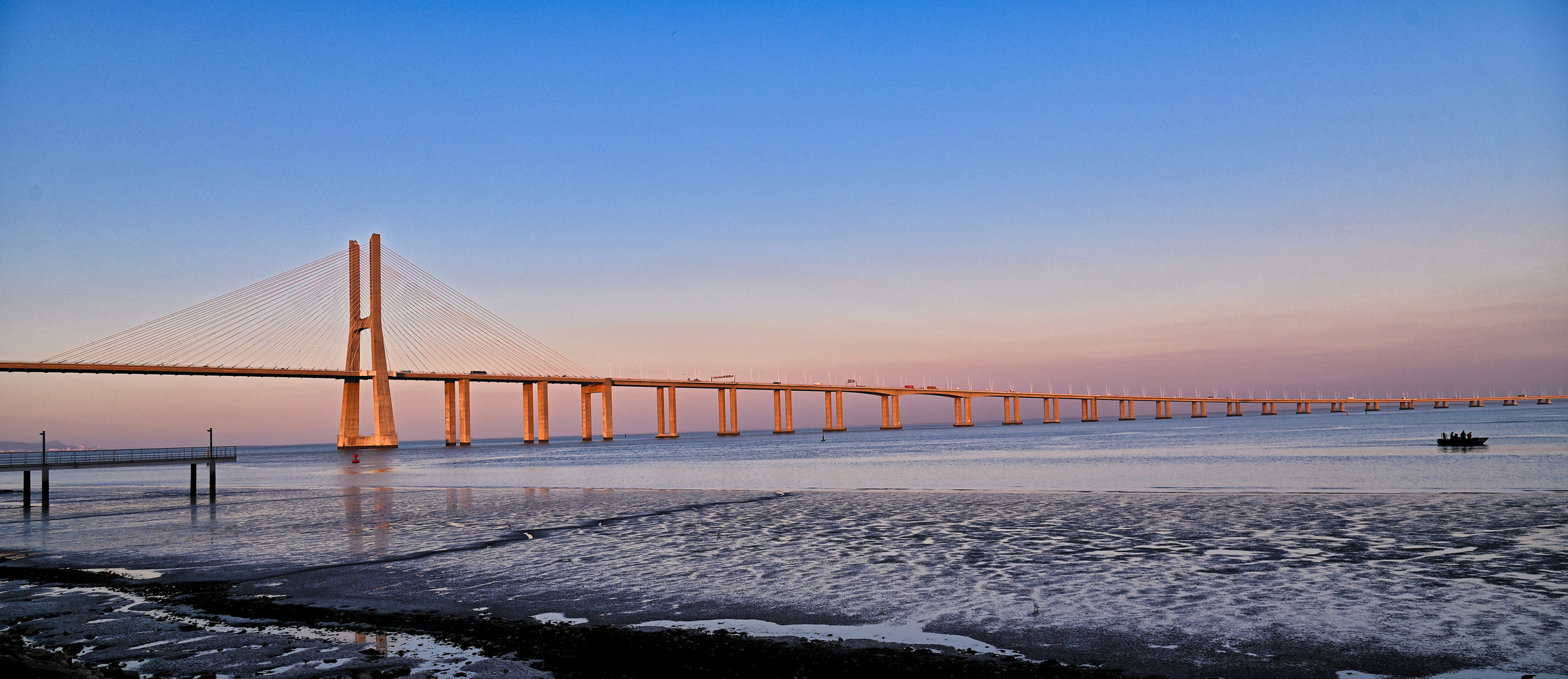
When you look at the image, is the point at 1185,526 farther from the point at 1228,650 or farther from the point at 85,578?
the point at 85,578

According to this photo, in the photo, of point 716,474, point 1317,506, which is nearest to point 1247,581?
point 1317,506

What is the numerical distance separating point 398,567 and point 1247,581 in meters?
12.6

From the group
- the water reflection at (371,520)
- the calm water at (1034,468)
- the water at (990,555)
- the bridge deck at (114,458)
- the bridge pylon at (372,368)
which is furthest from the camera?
the bridge pylon at (372,368)

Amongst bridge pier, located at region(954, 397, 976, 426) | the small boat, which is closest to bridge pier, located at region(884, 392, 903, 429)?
bridge pier, located at region(954, 397, 976, 426)

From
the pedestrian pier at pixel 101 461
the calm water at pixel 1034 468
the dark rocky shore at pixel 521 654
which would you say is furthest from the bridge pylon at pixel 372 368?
the dark rocky shore at pixel 521 654

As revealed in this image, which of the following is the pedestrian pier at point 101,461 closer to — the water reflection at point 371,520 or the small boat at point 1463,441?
the water reflection at point 371,520

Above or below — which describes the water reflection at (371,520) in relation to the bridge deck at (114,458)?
below

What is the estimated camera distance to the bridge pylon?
89.1 m

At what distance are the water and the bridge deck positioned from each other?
152 cm

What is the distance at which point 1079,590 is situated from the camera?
448 inches

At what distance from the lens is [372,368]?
8844 centimetres

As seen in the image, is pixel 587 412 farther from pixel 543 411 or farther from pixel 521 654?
pixel 521 654

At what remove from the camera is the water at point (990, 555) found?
9000mm

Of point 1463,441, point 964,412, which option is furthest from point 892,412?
point 1463,441
